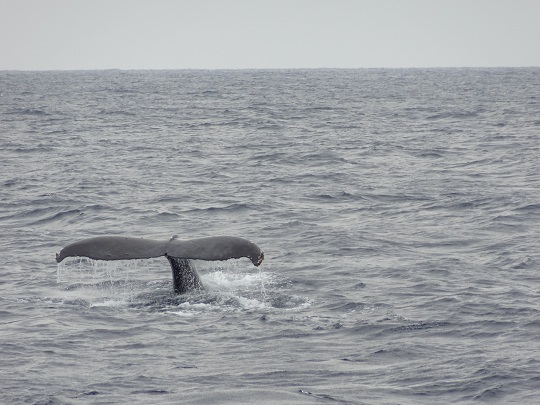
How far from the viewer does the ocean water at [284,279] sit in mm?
9789

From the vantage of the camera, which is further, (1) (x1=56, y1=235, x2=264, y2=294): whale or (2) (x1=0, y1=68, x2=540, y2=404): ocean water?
(1) (x1=56, y1=235, x2=264, y2=294): whale

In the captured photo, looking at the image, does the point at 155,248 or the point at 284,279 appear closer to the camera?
the point at 155,248

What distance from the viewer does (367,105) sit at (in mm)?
62156

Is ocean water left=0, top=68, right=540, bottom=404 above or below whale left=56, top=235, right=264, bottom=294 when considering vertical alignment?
below

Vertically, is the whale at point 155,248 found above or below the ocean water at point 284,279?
above

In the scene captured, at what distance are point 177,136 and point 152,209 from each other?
19520 mm

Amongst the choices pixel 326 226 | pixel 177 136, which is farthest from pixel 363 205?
pixel 177 136

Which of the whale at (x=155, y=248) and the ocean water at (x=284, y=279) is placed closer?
the ocean water at (x=284, y=279)

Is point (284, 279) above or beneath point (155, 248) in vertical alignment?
beneath

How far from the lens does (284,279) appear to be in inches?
564

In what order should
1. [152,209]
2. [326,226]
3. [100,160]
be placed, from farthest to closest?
[100,160] → [152,209] → [326,226]

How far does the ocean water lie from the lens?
9789 millimetres

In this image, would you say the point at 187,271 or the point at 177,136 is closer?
the point at 187,271

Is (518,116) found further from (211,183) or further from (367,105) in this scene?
(211,183)
